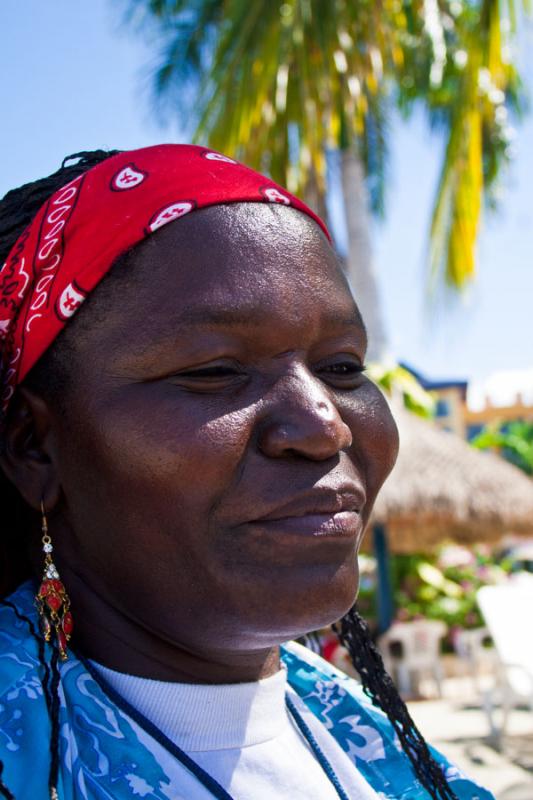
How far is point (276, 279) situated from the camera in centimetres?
118

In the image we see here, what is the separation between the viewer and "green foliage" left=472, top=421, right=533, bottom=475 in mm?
25203

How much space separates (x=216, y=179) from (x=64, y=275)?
0.85ft

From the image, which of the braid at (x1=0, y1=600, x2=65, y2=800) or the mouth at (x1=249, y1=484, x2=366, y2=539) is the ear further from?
the mouth at (x1=249, y1=484, x2=366, y2=539)

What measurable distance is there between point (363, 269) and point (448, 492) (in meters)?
3.00

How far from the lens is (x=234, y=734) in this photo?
123 cm

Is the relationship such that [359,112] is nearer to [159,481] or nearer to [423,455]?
[423,455]

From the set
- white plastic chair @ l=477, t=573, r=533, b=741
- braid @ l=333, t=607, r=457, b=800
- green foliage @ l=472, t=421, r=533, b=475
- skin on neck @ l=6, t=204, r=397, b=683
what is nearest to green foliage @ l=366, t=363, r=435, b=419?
white plastic chair @ l=477, t=573, r=533, b=741

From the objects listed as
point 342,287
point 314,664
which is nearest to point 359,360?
point 342,287

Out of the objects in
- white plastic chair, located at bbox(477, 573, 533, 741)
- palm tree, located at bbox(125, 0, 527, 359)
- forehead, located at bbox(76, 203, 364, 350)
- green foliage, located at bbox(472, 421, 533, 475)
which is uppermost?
forehead, located at bbox(76, 203, 364, 350)

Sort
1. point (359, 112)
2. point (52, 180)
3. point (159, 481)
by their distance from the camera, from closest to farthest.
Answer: point (159, 481) < point (52, 180) < point (359, 112)

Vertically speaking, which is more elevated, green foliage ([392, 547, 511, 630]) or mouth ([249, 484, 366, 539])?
mouth ([249, 484, 366, 539])

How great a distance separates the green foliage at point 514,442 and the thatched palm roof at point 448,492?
42.4 feet

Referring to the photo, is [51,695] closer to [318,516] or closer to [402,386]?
[318,516]

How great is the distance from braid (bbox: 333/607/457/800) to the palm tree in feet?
22.1
